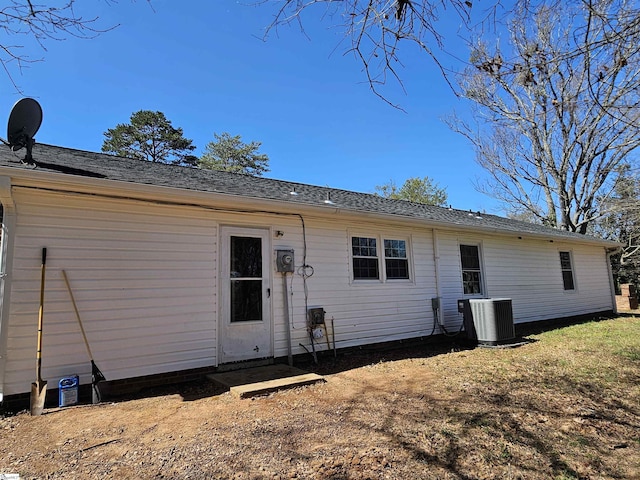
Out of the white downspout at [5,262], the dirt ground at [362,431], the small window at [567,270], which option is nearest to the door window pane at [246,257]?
the dirt ground at [362,431]

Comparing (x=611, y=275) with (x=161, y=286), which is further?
(x=611, y=275)

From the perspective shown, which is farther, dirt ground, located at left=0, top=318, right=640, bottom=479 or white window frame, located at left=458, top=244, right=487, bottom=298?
white window frame, located at left=458, top=244, right=487, bottom=298

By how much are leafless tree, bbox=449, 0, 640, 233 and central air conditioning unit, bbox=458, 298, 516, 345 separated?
3416 mm

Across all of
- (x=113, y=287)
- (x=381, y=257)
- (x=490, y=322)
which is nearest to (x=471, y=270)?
(x=490, y=322)

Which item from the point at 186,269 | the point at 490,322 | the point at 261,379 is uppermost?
the point at 186,269

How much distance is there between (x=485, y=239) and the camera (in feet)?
29.6

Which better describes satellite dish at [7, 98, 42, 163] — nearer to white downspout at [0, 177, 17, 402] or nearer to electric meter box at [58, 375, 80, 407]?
white downspout at [0, 177, 17, 402]

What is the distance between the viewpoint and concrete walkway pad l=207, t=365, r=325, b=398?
13.4 ft

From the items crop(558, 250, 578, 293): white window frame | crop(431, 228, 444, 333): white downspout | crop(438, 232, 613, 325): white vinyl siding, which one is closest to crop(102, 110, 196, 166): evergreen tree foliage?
crop(431, 228, 444, 333): white downspout

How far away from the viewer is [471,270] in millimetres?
8664

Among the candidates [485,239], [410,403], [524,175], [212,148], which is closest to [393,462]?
[410,403]

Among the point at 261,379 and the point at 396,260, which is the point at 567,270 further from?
the point at 261,379

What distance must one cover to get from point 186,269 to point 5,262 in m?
1.97

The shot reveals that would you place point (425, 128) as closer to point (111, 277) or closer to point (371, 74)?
point (371, 74)
